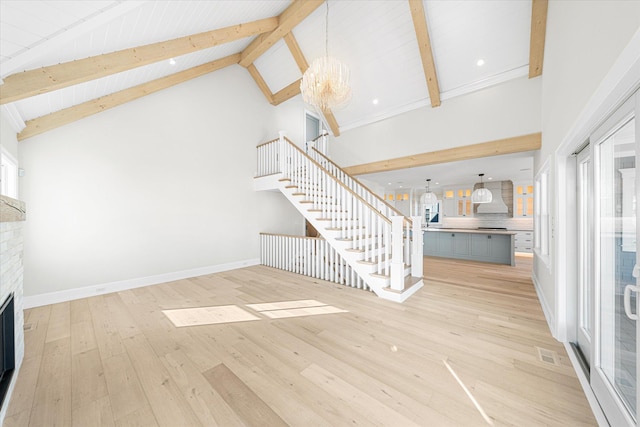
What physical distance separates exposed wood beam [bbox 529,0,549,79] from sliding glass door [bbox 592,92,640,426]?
10.5 feet

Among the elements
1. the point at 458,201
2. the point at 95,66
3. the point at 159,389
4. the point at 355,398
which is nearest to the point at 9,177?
the point at 95,66

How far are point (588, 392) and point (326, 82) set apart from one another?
4.34 meters

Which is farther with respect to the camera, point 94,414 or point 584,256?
point 584,256

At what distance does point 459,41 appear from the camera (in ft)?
13.9

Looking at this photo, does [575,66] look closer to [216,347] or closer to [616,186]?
[616,186]

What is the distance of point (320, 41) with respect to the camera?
5223 mm

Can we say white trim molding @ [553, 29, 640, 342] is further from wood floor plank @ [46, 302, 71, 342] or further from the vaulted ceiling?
wood floor plank @ [46, 302, 71, 342]

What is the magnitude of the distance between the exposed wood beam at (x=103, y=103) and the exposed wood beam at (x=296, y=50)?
1.78 m

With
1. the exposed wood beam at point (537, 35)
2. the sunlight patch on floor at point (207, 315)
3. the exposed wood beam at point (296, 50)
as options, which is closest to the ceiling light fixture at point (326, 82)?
the exposed wood beam at point (296, 50)

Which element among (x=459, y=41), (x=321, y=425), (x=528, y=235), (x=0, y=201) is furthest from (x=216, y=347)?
(x=528, y=235)

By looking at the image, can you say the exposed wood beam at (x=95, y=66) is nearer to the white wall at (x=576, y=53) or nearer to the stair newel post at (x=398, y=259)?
the stair newel post at (x=398, y=259)

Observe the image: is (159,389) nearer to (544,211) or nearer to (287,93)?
(544,211)

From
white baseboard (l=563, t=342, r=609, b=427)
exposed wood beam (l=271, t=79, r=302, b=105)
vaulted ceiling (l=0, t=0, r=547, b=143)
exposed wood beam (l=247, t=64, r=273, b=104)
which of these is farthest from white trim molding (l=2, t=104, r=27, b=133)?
white baseboard (l=563, t=342, r=609, b=427)

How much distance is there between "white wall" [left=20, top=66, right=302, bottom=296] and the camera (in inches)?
138
